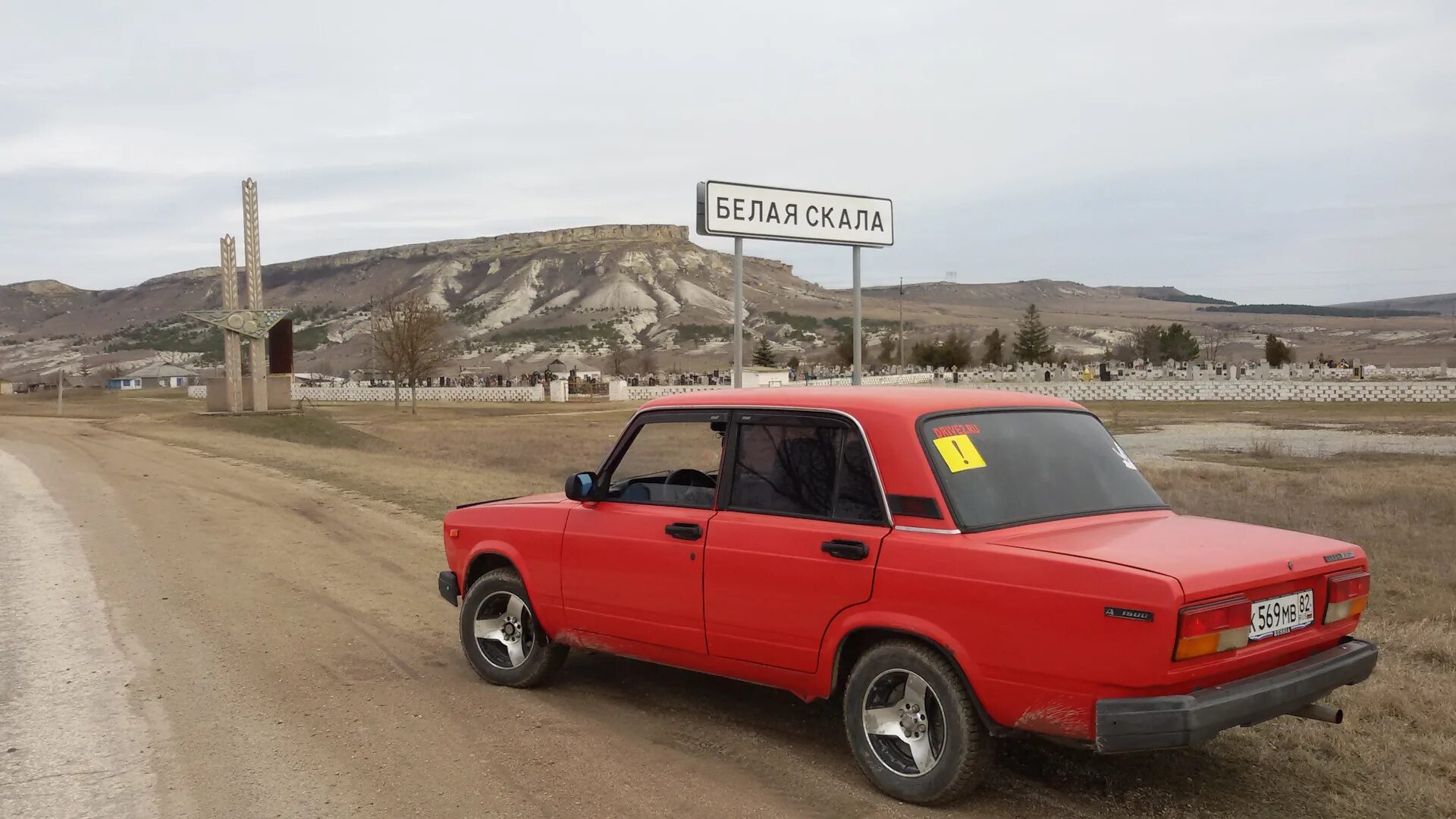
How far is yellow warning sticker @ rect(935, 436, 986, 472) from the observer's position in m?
4.74

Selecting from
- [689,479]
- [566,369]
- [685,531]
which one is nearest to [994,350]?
[566,369]

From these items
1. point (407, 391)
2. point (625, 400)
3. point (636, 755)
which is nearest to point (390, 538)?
point (636, 755)

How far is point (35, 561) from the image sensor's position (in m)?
10.8

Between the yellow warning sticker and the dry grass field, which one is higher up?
the yellow warning sticker

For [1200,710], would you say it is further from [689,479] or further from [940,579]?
[689,479]

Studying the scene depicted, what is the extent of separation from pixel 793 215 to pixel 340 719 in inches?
438

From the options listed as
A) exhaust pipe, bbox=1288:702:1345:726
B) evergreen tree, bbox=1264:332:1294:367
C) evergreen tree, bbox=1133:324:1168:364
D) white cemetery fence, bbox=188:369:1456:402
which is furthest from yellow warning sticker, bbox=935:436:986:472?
evergreen tree, bbox=1133:324:1168:364

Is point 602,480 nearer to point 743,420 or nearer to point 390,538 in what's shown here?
point 743,420

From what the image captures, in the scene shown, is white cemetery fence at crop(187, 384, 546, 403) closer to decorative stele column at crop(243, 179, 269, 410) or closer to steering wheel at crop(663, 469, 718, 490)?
decorative stele column at crop(243, 179, 269, 410)

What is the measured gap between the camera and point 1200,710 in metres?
3.95

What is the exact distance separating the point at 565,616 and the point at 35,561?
7.52 metres

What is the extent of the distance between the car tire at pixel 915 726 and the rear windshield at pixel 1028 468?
24.4 inches

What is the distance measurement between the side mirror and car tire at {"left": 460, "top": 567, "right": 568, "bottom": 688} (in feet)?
2.50

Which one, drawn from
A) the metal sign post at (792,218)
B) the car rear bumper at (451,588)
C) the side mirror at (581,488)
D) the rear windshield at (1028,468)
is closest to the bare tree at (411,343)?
the metal sign post at (792,218)
